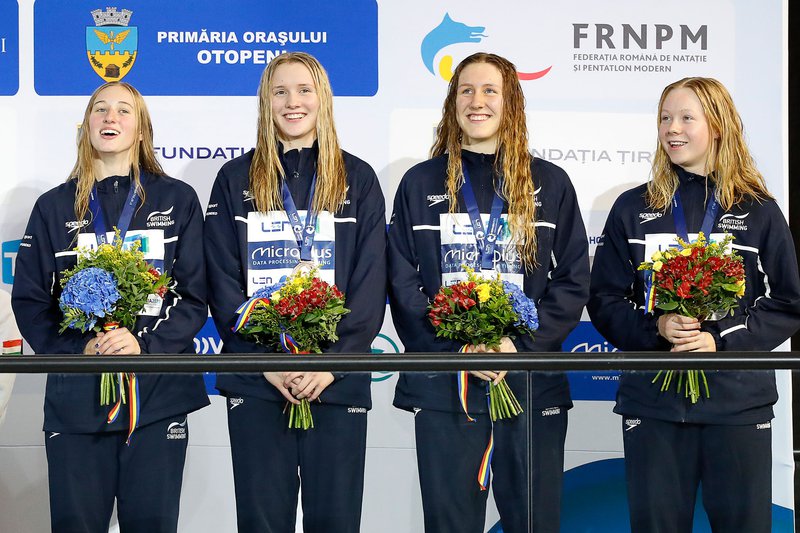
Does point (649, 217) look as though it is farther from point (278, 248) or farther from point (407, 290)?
point (278, 248)

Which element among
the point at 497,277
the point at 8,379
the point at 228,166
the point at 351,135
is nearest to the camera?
the point at 8,379

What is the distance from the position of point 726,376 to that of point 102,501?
204cm

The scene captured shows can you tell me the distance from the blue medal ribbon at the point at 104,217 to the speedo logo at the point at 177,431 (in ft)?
3.36

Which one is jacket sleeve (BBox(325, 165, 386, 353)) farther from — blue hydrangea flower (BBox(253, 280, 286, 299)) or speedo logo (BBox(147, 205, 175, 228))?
speedo logo (BBox(147, 205, 175, 228))

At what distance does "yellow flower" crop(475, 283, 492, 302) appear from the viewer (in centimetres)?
345

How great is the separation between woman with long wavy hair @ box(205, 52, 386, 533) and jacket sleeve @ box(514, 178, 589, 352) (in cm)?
60

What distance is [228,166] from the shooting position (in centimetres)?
403

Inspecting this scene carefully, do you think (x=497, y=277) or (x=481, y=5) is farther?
(x=481, y=5)

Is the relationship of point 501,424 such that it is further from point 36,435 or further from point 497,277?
point 36,435

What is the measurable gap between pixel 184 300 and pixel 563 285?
1.43 m

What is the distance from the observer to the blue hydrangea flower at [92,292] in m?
3.43

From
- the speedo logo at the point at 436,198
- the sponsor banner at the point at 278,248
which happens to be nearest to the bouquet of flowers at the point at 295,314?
the sponsor banner at the point at 278,248

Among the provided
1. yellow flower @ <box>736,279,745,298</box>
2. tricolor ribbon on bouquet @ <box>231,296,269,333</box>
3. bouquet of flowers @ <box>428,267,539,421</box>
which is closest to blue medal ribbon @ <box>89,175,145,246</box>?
tricolor ribbon on bouquet @ <box>231,296,269,333</box>

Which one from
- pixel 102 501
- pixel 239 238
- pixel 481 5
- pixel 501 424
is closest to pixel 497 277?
pixel 501 424
